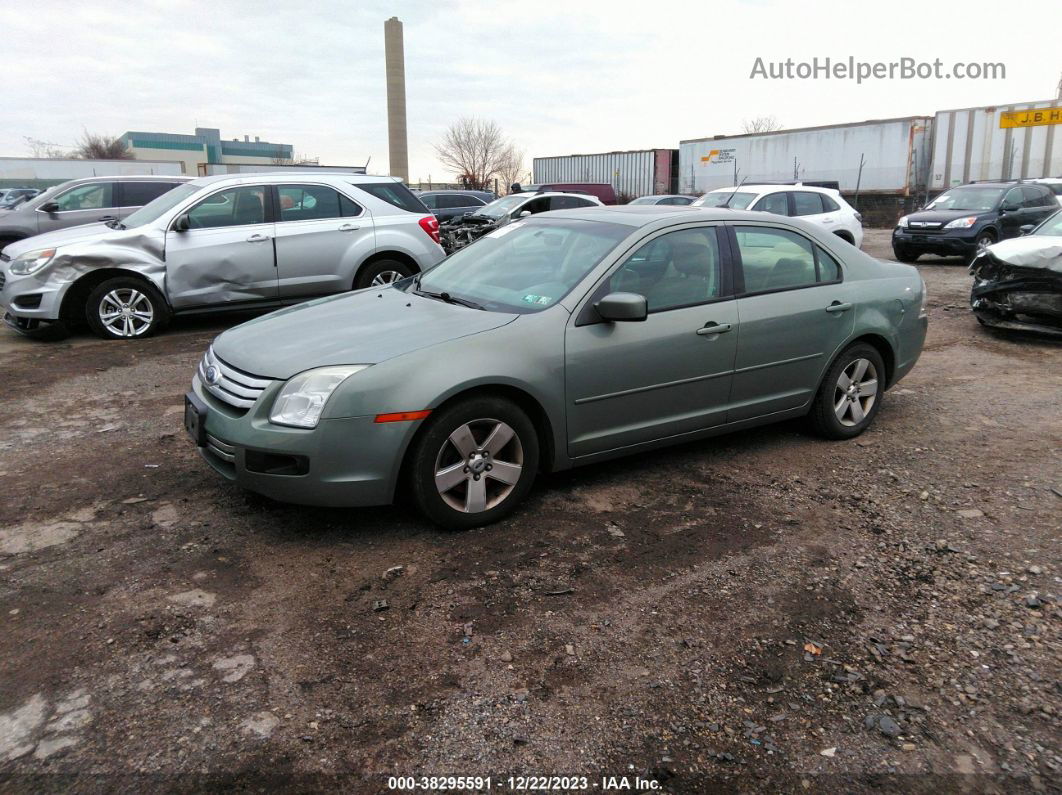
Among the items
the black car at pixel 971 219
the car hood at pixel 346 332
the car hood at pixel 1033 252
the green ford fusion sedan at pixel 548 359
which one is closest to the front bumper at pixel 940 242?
the black car at pixel 971 219

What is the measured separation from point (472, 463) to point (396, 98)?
221ft

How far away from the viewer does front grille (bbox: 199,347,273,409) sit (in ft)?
12.5

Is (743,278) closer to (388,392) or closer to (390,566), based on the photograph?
(388,392)

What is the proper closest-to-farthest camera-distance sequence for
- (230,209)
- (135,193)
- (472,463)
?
(472,463)
(230,209)
(135,193)

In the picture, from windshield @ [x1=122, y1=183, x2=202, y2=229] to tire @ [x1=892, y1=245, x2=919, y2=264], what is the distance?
13.6m

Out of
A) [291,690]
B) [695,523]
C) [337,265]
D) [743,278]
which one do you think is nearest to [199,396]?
[291,690]

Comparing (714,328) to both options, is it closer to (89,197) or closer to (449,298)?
(449,298)

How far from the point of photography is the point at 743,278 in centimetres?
480

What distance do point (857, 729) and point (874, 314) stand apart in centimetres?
338

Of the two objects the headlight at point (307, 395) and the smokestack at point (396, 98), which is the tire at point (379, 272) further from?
the smokestack at point (396, 98)

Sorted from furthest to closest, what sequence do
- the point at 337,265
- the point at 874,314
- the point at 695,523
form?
1. the point at 337,265
2. the point at 874,314
3. the point at 695,523

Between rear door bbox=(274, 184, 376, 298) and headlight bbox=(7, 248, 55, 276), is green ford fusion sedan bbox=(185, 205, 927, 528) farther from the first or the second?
headlight bbox=(7, 248, 55, 276)

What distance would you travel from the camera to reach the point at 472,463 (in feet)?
Answer: 12.7

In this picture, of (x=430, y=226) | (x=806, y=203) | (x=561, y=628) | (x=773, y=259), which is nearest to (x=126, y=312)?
(x=430, y=226)
